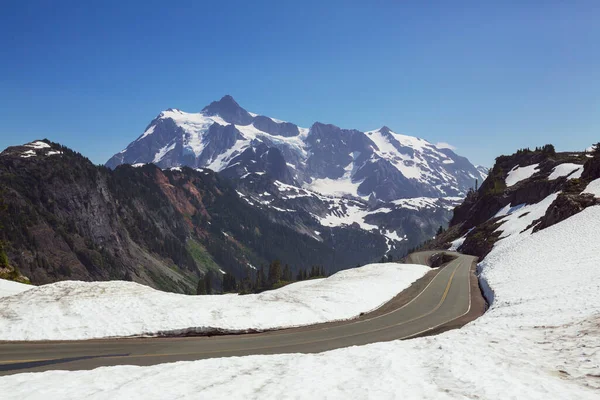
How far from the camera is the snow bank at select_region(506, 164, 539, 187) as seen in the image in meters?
141

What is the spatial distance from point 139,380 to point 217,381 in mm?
2739

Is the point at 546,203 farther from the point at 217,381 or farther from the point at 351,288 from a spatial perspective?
the point at 217,381

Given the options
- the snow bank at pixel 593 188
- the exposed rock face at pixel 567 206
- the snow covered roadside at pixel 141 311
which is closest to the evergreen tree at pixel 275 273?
the exposed rock face at pixel 567 206

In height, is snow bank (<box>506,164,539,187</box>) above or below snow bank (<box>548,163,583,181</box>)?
above

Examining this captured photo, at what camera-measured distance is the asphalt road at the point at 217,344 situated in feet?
58.6

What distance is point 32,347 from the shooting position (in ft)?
65.7

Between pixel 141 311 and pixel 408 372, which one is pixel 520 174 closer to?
pixel 141 311

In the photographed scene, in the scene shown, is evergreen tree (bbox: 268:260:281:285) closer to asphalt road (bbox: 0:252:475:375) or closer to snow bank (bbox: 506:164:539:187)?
snow bank (bbox: 506:164:539:187)

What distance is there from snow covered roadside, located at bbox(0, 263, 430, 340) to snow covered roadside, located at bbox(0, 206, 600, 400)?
28.8ft

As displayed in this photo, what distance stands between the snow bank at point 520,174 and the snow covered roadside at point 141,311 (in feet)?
434

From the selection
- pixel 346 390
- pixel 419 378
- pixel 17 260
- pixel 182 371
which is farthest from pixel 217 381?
pixel 17 260

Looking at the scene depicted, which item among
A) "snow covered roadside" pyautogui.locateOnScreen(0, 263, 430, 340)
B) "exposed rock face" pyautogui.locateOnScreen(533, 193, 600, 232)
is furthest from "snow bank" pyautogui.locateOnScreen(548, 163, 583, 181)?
"snow covered roadside" pyautogui.locateOnScreen(0, 263, 430, 340)

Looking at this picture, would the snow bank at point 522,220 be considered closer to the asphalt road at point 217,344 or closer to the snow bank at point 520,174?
the snow bank at point 520,174

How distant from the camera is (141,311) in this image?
25.0m
